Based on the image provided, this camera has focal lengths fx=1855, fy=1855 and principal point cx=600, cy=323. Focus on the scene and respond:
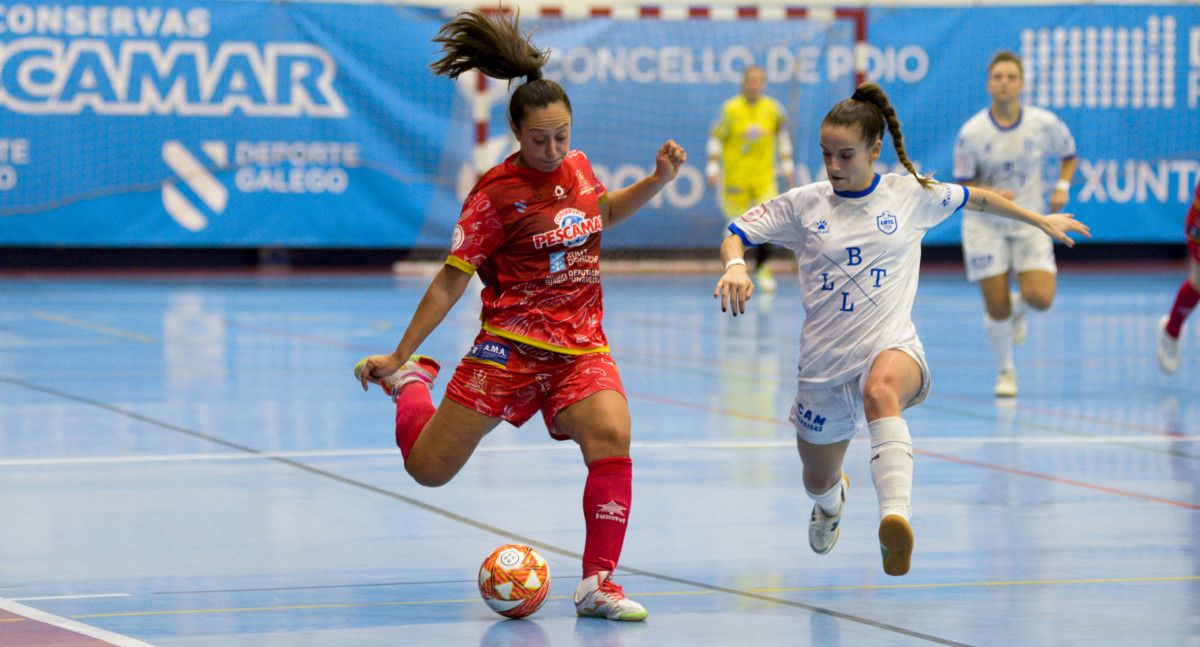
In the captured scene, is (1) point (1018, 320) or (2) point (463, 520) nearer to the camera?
(2) point (463, 520)

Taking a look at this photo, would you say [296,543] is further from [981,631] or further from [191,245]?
[191,245]

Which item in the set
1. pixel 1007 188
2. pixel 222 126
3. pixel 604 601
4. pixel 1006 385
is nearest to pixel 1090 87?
pixel 222 126

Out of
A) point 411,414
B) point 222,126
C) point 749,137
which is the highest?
point 222,126

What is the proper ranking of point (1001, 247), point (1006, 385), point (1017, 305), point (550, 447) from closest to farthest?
1. point (550, 447)
2. point (1006, 385)
3. point (1001, 247)
4. point (1017, 305)

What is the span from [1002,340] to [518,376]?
6497 millimetres

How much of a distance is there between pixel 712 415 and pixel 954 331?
6.01 meters

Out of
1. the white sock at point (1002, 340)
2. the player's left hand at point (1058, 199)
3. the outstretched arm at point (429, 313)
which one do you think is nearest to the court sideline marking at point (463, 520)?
the outstretched arm at point (429, 313)

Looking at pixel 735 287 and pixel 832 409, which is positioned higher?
pixel 735 287

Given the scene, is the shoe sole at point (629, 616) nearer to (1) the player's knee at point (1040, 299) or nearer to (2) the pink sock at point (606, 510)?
(2) the pink sock at point (606, 510)

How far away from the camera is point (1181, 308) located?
1241 centimetres

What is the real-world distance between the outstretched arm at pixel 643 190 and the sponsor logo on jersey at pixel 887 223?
729mm

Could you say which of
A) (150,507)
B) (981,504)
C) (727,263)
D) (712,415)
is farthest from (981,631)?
(712,415)

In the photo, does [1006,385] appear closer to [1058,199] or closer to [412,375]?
[1058,199]

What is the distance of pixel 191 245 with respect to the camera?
21.9 metres
